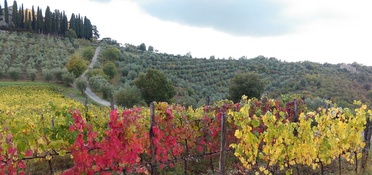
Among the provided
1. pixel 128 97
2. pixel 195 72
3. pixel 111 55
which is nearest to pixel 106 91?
pixel 128 97

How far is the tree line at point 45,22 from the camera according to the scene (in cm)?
6769

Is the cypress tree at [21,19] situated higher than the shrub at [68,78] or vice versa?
the cypress tree at [21,19]

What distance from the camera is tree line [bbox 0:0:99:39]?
67.7 m

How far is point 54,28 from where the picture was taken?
70.1m

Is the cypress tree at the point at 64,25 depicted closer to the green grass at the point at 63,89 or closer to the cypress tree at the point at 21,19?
the cypress tree at the point at 21,19

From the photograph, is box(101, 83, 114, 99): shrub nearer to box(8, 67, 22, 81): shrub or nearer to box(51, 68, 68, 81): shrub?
box(51, 68, 68, 81): shrub

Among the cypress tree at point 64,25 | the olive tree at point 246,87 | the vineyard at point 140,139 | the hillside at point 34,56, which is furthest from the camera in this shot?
the cypress tree at point 64,25

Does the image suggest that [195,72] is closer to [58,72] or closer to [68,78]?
[68,78]

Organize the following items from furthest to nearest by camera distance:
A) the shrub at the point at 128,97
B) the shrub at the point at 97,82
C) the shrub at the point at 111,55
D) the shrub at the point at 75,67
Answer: the shrub at the point at 111,55, the shrub at the point at 75,67, the shrub at the point at 97,82, the shrub at the point at 128,97

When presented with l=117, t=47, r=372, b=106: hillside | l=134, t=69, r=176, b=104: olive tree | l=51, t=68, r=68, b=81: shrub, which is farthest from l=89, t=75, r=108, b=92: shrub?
l=134, t=69, r=176, b=104: olive tree

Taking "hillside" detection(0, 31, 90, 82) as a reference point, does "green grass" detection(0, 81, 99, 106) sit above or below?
below

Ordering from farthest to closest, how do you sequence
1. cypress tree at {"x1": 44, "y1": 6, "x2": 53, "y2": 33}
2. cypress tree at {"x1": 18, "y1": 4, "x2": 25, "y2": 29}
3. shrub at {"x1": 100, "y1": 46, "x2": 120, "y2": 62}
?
1. cypress tree at {"x1": 44, "y1": 6, "x2": 53, "y2": 33}
2. cypress tree at {"x1": 18, "y1": 4, "x2": 25, "y2": 29}
3. shrub at {"x1": 100, "y1": 46, "x2": 120, "y2": 62}

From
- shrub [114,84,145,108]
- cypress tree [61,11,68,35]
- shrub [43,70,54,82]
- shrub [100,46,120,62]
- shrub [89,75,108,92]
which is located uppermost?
cypress tree [61,11,68,35]

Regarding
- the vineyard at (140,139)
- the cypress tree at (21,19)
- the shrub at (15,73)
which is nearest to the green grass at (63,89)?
the shrub at (15,73)
